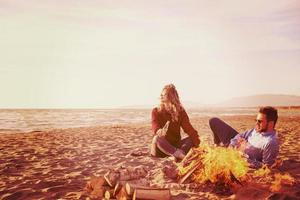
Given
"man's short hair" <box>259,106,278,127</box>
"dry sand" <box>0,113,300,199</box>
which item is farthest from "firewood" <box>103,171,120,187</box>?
"man's short hair" <box>259,106,278,127</box>

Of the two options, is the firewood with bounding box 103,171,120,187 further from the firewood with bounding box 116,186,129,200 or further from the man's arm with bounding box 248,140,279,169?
the man's arm with bounding box 248,140,279,169

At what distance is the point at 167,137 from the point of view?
8047 mm

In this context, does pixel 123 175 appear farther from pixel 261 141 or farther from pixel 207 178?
pixel 261 141

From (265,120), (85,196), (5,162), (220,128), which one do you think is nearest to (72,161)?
(5,162)

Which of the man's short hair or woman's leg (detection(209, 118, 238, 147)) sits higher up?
the man's short hair

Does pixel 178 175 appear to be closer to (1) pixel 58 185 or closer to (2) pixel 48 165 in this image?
(1) pixel 58 185

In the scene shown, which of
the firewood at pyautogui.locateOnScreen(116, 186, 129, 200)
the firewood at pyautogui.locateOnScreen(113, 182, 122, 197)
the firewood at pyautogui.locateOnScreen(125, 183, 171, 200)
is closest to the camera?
the firewood at pyautogui.locateOnScreen(125, 183, 171, 200)

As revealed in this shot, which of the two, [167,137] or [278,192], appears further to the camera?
[167,137]

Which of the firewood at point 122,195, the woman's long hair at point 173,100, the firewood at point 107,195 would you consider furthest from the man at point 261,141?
the firewood at point 107,195

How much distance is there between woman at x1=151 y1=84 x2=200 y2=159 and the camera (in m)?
7.80

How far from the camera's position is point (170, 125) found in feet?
26.3

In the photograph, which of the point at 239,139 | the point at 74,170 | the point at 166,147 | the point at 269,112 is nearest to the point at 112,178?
the point at 166,147

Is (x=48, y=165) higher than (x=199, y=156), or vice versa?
(x=199, y=156)

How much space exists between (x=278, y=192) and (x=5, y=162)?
7.24 metres
